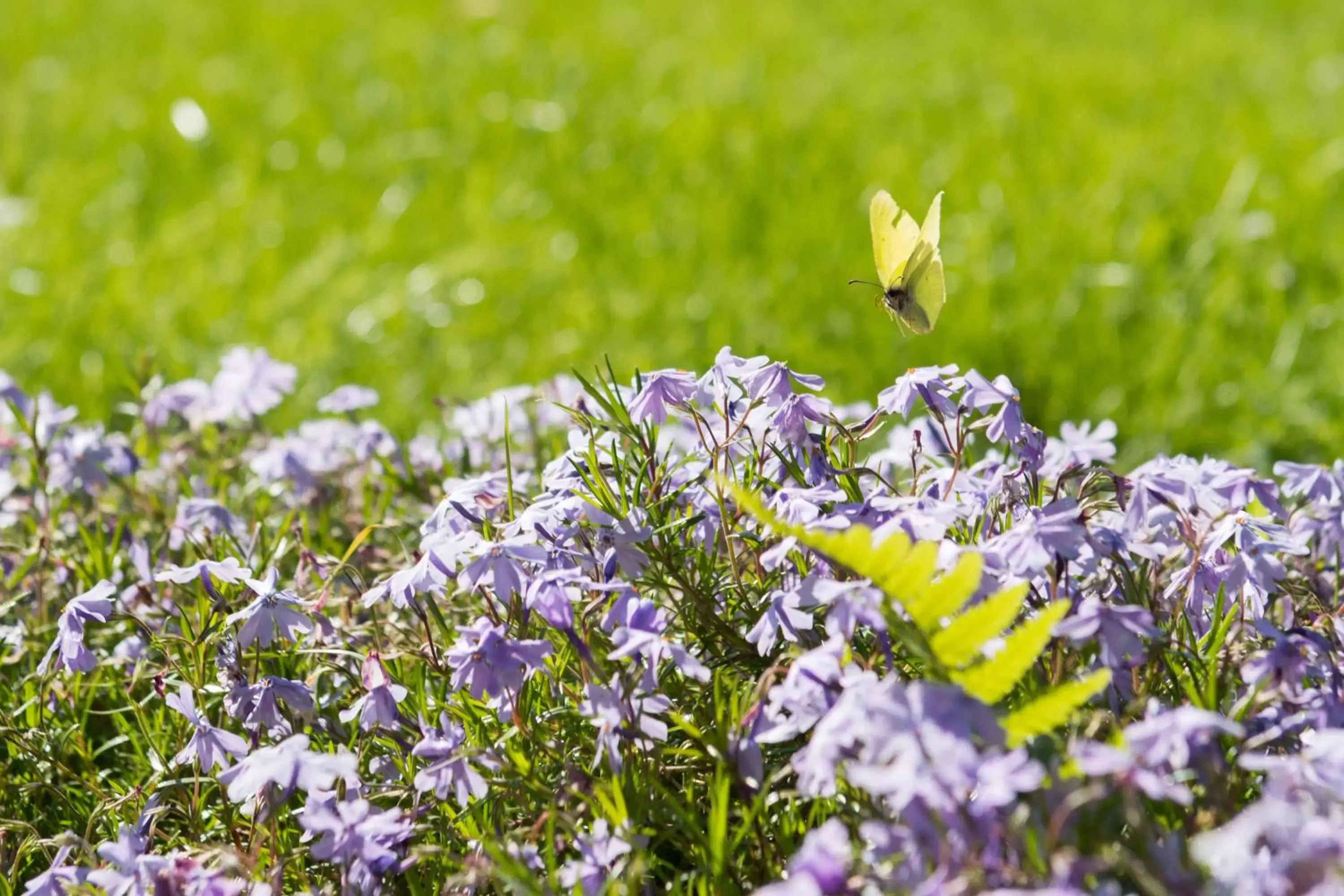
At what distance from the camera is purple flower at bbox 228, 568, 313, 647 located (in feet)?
5.85

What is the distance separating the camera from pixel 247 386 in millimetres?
2756

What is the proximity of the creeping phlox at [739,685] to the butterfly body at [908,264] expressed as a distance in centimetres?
18

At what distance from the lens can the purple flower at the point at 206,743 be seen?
1.73m

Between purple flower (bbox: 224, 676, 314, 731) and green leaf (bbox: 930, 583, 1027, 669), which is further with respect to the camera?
purple flower (bbox: 224, 676, 314, 731)

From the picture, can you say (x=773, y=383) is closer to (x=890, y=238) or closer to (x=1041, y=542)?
(x=890, y=238)

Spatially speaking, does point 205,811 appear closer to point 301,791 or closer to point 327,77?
point 301,791

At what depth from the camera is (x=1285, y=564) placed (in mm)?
2289

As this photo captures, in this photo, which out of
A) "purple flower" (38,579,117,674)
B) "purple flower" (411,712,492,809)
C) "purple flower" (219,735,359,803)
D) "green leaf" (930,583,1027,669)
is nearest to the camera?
"green leaf" (930,583,1027,669)

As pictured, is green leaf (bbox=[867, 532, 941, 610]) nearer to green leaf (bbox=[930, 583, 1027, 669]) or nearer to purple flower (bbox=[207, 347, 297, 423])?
green leaf (bbox=[930, 583, 1027, 669])

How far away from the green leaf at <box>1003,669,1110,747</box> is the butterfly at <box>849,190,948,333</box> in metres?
0.86

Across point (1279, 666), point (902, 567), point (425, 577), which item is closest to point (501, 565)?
point (425, 577)

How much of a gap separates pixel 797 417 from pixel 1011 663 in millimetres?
595

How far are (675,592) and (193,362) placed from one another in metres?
2.91

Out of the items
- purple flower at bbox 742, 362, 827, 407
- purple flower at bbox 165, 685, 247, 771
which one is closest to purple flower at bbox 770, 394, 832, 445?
purple flower at bbox 742, 362, 827, 407
